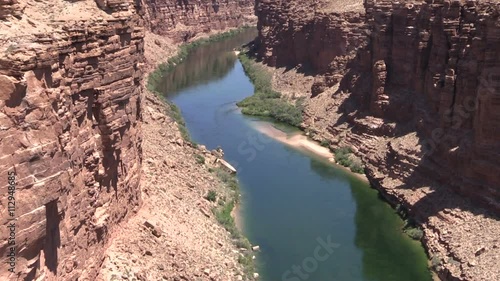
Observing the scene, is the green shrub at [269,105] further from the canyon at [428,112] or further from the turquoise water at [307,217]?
the turquoise water at [307,217]

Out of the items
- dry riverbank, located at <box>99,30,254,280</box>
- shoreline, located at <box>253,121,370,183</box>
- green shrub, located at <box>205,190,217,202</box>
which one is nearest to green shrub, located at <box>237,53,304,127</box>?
shoreline, located at <box>253,121,370,183</box>

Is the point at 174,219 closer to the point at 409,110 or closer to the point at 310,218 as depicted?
the point at 310,218

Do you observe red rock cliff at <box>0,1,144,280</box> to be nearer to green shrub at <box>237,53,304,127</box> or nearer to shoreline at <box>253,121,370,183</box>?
shoreline at <box>253,121,370,183</box>

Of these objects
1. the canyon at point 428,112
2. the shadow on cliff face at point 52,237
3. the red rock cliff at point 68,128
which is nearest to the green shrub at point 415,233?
the canyon at point 428,112

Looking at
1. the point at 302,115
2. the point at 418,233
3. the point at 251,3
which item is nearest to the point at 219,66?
the point at 302,115

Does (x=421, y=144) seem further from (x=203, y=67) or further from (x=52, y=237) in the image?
(x=203, y=67)

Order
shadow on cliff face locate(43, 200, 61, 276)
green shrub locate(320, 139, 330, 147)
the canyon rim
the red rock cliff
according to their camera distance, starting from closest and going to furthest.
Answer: the red rock cliff, the canyon rim, shadow on cliff face locate(43, 200, 61, 276), green shrub locate(320, 139, 330, 147)
